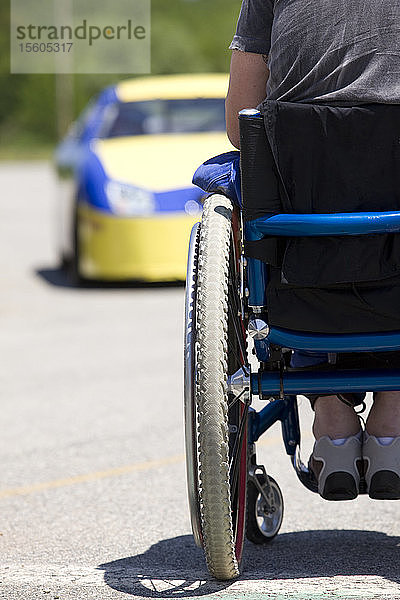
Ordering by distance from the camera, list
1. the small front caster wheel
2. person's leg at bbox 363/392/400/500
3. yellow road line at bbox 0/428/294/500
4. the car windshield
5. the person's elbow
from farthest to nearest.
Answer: the car windshield → yellow road line at bbox 0/428/294/500 → the small front caster wheel → the person's elbow → person's leg at bbox 363/392/400/500

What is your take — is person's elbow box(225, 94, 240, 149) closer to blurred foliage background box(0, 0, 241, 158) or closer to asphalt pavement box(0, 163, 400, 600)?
asphalt pavement box(0, 163, 400, 600)

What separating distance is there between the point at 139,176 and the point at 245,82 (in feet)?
22.1

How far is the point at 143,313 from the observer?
9148 millimetres

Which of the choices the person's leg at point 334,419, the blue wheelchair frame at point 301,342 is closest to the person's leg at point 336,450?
the person's leg at point 334,419

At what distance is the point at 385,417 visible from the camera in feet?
10.8

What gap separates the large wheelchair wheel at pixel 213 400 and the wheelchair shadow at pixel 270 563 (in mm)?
177

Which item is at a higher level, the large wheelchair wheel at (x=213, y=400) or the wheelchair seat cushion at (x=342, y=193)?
the wheelchair seat cushion at (x=342, y=193)

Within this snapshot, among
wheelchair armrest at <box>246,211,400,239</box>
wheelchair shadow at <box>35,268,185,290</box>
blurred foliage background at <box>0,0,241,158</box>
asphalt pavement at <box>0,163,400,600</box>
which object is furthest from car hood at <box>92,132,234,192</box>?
blurred foliage background at <box>0,0,241,158</box>

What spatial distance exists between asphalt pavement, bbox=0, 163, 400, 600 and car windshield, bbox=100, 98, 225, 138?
267 cm

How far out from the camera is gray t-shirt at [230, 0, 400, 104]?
3002 mm

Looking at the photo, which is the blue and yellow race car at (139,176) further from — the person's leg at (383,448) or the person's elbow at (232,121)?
the person's leg at (383,448)

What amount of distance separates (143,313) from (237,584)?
6036 millimetres

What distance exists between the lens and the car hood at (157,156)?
996 centimetres

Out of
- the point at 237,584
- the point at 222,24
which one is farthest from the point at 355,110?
the point at 222,24
